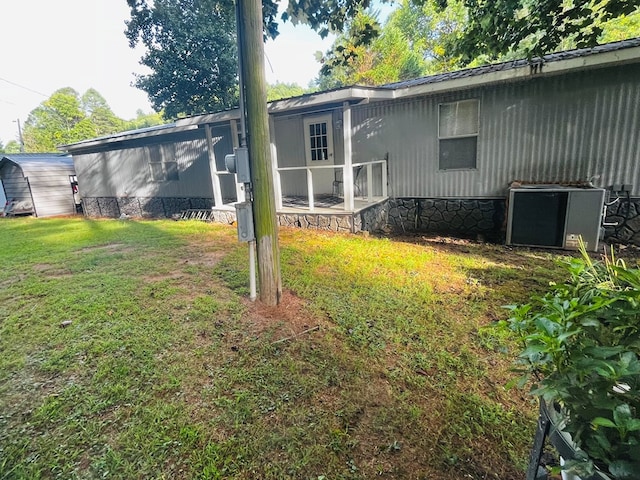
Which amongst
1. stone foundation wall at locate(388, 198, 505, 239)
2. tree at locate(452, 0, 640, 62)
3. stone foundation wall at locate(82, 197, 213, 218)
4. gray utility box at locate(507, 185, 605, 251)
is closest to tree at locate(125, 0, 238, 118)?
stone foundation wall at locate(82, 197, 213, 218)

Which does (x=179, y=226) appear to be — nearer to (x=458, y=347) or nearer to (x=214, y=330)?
(x=214, y=330)

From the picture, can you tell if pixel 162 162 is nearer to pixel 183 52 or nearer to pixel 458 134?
pixel 458 134

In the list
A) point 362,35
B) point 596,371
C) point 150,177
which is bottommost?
point 596,371

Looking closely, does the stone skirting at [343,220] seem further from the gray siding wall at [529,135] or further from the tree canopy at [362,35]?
the tree canopy at [362,35]

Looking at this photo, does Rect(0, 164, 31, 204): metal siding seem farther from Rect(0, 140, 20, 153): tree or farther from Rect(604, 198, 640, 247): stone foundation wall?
Rect(0, 140, 20, 153): tree

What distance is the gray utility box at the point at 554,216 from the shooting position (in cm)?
497

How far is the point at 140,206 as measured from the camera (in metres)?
11.7

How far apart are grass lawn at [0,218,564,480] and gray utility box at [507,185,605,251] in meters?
1.08

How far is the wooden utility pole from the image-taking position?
287 centimetres

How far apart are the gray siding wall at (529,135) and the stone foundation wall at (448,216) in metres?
0.17

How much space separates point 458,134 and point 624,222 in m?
3.09

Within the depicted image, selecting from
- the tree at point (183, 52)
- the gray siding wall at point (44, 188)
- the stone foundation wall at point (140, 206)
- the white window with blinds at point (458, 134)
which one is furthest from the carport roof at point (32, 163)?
the white window with blinds at point (458, 134)

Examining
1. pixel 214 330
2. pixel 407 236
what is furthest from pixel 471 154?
pixel 214 330

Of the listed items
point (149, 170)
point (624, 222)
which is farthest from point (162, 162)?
point (624, 222)
